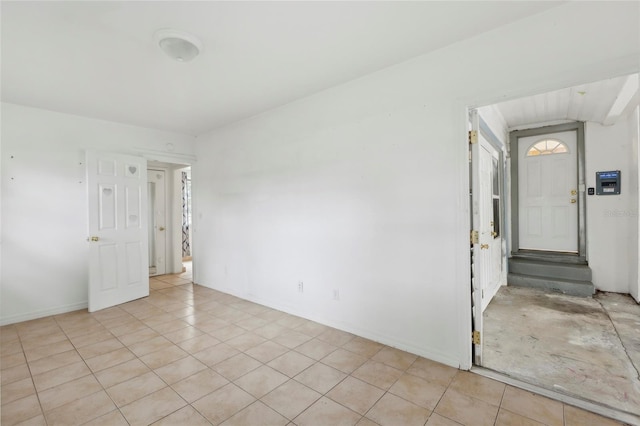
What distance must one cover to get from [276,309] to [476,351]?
7.71 feet

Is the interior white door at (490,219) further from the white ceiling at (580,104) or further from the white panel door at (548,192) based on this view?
the white panel door at (548,192)

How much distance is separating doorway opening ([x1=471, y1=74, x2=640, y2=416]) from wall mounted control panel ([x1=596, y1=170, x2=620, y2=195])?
3.3 inches

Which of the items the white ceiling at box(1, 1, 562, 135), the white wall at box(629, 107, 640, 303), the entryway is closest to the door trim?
the entryway

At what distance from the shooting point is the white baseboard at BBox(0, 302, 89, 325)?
349cm

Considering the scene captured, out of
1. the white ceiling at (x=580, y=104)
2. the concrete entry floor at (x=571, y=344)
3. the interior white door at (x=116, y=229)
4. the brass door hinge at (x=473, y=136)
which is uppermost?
the white ceiling at (x=580, y=104)

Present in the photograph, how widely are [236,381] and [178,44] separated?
2629mm

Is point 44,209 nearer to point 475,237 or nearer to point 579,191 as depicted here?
point 475,237

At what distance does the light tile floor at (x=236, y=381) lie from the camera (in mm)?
1870

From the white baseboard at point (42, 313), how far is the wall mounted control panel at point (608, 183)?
25.0 feet

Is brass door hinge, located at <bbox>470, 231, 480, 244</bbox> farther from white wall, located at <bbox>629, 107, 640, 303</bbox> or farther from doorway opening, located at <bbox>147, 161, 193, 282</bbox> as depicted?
doorway opening, located at <bbox>147, 161, 193, 282</bbox>

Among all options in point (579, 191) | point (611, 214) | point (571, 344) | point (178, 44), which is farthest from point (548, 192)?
point (178, 44)

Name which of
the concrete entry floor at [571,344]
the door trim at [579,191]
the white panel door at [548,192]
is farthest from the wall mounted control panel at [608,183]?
the concrete entry floor at [571,344]

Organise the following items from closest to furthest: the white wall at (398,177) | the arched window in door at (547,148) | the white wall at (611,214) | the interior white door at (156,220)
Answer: the white wall at (398,177), the white wall at (611,214), the arched window in door at (547,148), the interior white door at (156,220)

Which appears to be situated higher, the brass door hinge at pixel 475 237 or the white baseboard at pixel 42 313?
the brass door hinge at pixel 475 237
